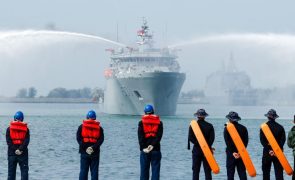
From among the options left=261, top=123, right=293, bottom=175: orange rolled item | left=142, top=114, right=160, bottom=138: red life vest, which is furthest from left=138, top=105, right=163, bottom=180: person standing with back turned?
left=261, top=123, right=293, bottom=175: orange rolled item

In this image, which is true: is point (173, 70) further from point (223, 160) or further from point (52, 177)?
point (52, 177)

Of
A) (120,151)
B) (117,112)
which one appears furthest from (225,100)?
(120,151)

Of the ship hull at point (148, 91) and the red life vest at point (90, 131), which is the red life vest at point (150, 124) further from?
the ship hull at point (148, 91)

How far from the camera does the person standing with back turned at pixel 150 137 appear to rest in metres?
17.6

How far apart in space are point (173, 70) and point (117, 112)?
9.16 meters

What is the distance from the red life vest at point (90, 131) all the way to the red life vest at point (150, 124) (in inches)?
44.8

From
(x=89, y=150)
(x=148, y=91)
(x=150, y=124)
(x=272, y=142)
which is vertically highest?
(x=148, y=91)

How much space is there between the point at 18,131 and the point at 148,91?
6186 centimetres

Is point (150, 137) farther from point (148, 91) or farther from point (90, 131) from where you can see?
point (148, 91)

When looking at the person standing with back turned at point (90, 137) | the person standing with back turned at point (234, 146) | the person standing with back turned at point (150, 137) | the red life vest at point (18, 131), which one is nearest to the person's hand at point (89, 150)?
the person standing with back turned at point (90, 137)

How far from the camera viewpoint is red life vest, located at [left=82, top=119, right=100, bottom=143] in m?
17.4

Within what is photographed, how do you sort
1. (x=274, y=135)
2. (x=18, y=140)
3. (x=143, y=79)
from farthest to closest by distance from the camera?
(x=143, y=79) < (x=274, y=135) < (x=18, y=140)

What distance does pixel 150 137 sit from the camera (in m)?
17.7

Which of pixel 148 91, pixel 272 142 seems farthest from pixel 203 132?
pixel 148 91
